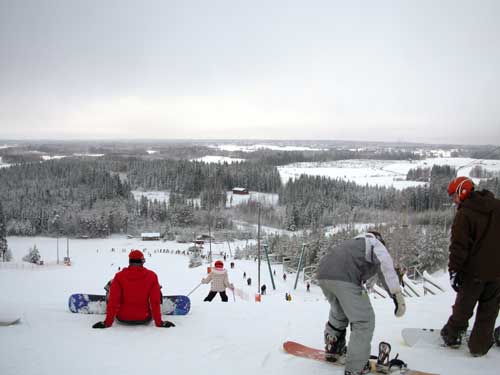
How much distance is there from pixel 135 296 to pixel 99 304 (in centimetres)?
88

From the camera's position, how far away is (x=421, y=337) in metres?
3.81

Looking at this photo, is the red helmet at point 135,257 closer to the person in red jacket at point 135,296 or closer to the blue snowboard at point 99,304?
the person in red jacket at point 135,296

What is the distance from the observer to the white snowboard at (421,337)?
3.72 metres

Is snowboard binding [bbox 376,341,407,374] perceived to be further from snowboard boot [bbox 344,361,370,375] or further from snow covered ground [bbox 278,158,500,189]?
snow covered ground [bbox 278,158,500,189]

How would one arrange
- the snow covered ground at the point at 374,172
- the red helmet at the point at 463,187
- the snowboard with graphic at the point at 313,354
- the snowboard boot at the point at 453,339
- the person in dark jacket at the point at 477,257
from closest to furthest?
1. the snowboard with graphic at the point at 313,354
2. the person in dark jacket at the point at 477,257
3. the red helmet at the point at 463,187
4. the snowboard boot at the point at 453,339
5. the snow covered ground at the point at 374,172

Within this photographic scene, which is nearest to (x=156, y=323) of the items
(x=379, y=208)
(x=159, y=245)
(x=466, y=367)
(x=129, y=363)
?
(x=129, y=363)

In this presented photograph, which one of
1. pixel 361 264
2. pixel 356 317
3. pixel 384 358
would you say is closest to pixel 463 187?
pixel 361 264

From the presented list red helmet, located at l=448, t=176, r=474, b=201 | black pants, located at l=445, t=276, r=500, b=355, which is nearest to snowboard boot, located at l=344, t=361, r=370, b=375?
black pants, located at l=445, t=276, r=500, b=355

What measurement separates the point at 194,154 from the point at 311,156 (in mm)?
53897

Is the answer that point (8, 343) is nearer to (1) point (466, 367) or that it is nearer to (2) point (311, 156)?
(1) point (466, 367)

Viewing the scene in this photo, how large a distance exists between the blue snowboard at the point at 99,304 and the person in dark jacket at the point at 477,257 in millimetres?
3131

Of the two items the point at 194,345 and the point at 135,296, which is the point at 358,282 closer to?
the point at 194,345

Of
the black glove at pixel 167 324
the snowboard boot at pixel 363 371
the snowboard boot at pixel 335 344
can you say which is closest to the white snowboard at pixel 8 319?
the black glove at pixel 167 324

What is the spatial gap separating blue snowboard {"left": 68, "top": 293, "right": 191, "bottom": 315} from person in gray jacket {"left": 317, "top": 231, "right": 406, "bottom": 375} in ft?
7.50
